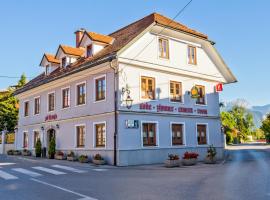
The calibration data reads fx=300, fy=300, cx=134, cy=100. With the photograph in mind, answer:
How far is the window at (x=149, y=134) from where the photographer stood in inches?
753

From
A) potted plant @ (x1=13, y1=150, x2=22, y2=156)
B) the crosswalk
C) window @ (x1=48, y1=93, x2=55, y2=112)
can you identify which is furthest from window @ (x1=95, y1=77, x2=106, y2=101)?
potted plant @ (x1=13, y1=150, x2=22, y2=156)

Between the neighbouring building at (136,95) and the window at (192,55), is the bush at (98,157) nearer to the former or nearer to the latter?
the neighbouring building at (136,95)

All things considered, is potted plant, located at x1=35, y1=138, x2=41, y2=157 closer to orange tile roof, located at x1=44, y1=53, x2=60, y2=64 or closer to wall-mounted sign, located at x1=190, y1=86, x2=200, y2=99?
orange tile roof, located at x1=44, y1=53, x2=60, y2=64

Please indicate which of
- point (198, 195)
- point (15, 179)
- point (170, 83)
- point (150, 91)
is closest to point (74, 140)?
point (150, 91)

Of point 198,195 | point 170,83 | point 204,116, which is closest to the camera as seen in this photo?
point 198,195

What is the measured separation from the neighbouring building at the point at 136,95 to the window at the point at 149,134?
0.06 m

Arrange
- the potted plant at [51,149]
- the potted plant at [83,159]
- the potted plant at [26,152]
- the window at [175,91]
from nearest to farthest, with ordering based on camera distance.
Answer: the potted plant at [83,159] → the window at [175,91] → the potted plant at [51,149] → the potted plant at [26,152]

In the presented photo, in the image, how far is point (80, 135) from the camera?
2147 cm

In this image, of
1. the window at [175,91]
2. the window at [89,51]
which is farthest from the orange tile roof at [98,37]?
the window at [175,91]

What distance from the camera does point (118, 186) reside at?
33.2 feet

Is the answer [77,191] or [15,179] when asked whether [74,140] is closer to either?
[15,179]

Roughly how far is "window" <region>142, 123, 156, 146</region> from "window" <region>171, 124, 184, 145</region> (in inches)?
70.2

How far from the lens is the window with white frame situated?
63.0 ft

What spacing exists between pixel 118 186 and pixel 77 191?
1.56 metres
